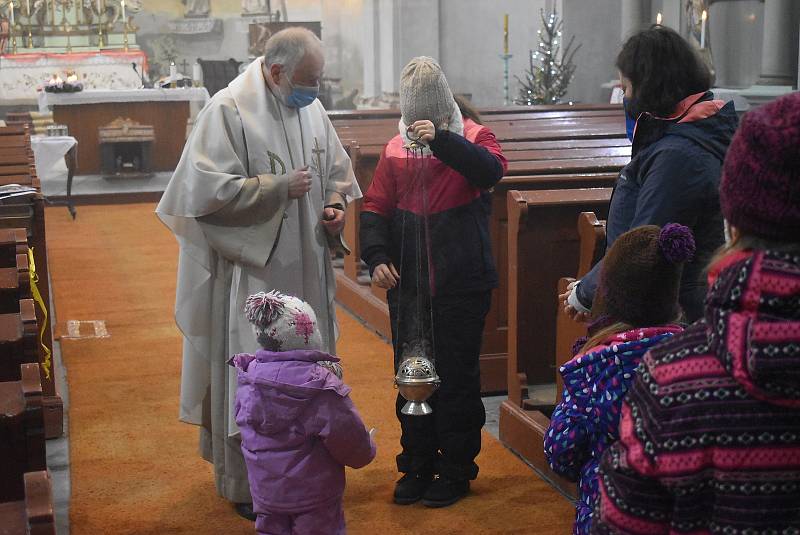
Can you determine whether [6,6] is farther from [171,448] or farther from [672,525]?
[672,525]

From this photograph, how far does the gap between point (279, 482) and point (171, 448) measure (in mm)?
1683

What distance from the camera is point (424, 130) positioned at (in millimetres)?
3514

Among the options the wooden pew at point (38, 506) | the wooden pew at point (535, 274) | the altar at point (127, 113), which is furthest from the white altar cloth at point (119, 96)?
the wooden pew at point (38, 506)

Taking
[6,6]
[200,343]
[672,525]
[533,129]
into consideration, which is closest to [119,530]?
[200,343]

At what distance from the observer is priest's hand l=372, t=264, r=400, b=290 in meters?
3.69

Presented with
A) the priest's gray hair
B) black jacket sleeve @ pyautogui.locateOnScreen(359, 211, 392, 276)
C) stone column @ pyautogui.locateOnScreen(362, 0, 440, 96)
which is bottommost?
black jacket sleeve @ pyautogui.locateOnScreen(359, 211, 392, 276)

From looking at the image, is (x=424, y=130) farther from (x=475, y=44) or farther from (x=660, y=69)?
(x=475, y=44)

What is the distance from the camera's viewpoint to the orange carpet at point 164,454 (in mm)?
3777

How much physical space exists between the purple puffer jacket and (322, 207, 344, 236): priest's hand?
831 millimetres

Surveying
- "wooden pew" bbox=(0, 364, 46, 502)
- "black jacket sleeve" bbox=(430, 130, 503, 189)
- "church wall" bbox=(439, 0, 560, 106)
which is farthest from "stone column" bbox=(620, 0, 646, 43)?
"wooden pew" bbox=(0, 364, 46, 502)

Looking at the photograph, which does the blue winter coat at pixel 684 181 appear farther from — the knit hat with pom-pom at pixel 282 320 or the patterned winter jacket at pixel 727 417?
the patterned winter jacket at pixel 727 417

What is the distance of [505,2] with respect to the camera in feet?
54.1

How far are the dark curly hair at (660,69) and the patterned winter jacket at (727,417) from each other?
151 cm

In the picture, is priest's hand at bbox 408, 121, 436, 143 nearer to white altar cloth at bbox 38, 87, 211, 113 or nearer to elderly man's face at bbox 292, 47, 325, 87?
elderly man's face at bbox 292, 47, 325, 87
